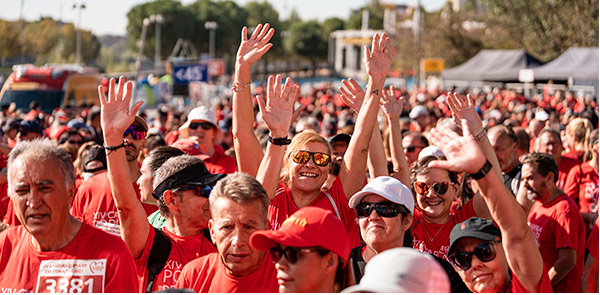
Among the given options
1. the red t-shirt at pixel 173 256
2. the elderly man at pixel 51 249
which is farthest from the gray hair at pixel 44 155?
the red t-shirt at pixel 173 256

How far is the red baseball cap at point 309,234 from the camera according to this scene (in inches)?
118

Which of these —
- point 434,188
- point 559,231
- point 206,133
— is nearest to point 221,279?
point 434,188

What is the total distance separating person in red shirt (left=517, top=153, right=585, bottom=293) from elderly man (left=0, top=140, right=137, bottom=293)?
314cm

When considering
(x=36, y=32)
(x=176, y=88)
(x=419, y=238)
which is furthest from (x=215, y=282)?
(x=36, y=32)

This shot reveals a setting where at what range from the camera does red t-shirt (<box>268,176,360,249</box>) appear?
4.63m

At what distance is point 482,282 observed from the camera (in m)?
3.54

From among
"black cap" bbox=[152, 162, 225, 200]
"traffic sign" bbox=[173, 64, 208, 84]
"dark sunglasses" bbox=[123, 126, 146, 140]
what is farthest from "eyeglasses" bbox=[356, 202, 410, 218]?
"traffic sign" bbox=[173, 64, 208, 84]

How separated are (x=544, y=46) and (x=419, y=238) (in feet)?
131

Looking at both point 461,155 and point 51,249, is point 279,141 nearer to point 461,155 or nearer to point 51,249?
point 461,155

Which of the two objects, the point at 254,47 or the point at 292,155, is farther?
the point at 254,47

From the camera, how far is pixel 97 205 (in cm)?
493

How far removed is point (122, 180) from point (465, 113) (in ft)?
7.47

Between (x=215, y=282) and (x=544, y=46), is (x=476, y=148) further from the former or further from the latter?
(x=544, y=46)

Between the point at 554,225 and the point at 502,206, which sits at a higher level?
the point at 502,206
